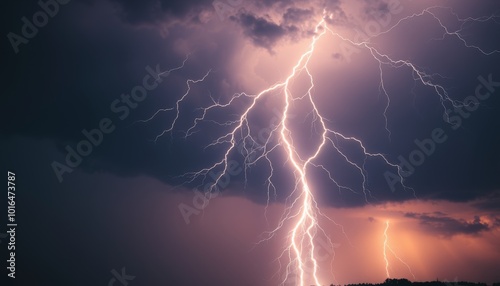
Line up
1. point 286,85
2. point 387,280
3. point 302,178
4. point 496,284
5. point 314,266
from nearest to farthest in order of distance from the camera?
point 496,284 → point 387,280 → point 314,266 → point 302,178 → point 286,85

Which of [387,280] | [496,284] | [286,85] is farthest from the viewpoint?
[286,85]

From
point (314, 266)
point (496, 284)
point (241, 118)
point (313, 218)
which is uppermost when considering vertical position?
point (241, 118)

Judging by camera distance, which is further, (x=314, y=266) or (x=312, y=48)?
(x=312, y=48)

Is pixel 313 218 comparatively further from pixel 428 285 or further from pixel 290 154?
pixel 428 285

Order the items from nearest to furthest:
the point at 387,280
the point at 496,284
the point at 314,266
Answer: the point at 496,284
the point at 387,280
the point at 314,266

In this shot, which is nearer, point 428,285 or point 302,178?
point 428,285

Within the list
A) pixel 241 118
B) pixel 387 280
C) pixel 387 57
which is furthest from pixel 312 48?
pixel 387 280

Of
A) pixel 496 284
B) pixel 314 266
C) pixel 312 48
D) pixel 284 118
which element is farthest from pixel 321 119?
pixel 496 284

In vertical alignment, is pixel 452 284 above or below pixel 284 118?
below

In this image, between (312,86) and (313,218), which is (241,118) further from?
(313,218)
